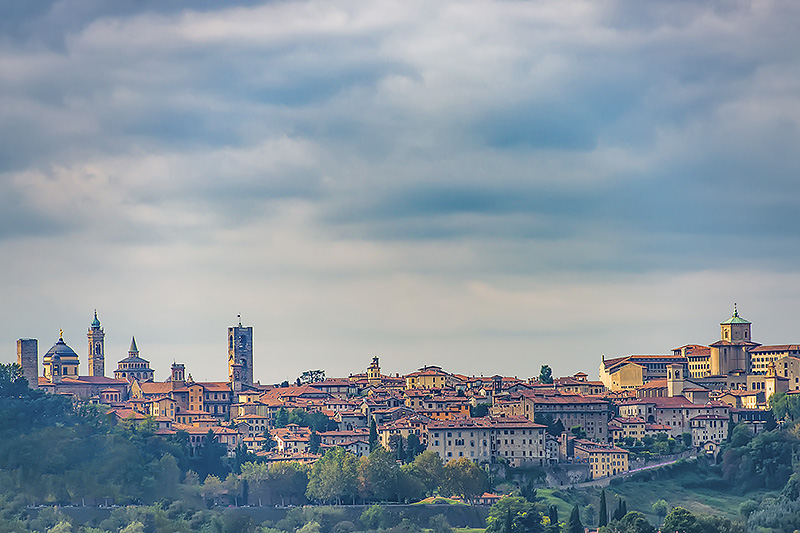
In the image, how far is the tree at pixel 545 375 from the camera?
405 ft

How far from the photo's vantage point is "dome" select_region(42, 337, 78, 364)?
135625 mm

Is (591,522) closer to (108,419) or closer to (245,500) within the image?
(245,500)

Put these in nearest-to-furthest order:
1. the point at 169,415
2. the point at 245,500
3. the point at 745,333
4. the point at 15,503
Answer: the point at 15,503
the point at 245,500
the point at 169,415
the point at 745,333

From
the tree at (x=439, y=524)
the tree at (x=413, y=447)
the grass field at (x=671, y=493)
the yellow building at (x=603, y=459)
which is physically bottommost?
the tree at (x=439, y=524)

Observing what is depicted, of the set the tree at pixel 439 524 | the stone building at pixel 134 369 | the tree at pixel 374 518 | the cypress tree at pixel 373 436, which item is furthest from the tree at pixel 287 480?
the stone building at pixel 134 369

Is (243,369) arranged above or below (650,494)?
above

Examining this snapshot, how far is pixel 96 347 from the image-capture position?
14362 centimetres

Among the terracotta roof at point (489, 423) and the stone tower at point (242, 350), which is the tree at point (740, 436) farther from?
the stone tower at point (242, 350)

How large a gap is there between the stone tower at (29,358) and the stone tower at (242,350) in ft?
49.4

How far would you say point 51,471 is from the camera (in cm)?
9438

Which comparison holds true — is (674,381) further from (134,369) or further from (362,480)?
(134,369)

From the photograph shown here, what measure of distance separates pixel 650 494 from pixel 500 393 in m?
15.7

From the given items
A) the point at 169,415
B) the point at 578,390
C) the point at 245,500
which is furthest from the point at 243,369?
the point at 245,500

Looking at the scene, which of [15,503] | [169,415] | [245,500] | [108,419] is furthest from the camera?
[169,415]
